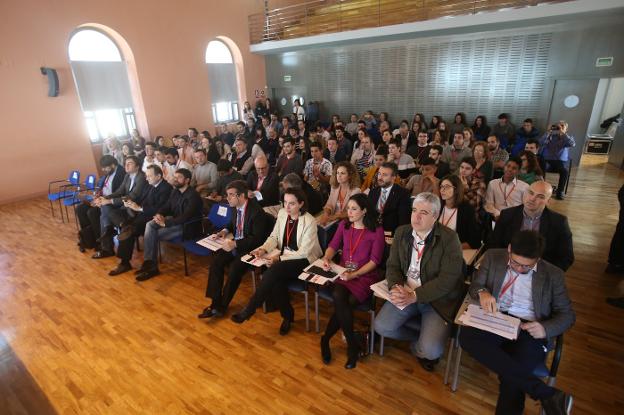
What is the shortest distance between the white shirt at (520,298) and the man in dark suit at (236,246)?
2.46 m

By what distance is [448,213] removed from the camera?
367 cm

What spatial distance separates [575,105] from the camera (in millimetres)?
8977

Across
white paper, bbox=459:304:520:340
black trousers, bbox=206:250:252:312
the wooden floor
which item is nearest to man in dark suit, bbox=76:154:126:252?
the wooden floor

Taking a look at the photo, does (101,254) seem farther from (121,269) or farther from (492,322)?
(492,322)

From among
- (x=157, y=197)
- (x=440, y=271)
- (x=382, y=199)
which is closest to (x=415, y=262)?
(x=440, y=271)

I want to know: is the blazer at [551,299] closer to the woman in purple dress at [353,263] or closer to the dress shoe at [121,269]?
the woman in purple dress at [353,263]

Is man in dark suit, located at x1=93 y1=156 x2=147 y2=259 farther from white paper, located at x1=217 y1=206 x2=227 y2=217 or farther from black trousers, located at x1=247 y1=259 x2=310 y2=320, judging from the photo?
black trousers, located at x1=247 y1=259 x2=310 y2=320

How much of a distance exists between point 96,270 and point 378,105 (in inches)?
394

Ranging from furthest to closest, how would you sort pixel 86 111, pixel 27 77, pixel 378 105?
pixel 378 105
pixel 86 111
pixel 27 77

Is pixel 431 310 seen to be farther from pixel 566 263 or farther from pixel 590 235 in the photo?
pixel 590 235

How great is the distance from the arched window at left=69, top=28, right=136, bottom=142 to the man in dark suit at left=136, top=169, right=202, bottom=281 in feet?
21.5

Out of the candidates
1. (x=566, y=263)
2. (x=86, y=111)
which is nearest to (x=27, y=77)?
(x=86, y=111)

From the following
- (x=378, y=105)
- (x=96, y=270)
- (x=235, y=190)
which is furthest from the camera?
(x=378, y=105)

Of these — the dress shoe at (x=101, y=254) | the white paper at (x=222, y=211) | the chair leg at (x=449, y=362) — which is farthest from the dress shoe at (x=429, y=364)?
the dress shoe at (x=101, y=254)
